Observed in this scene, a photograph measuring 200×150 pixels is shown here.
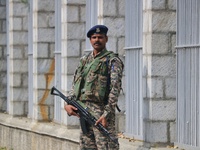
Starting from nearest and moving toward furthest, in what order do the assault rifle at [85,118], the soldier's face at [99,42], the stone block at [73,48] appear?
the assault rifle at [85,118], the soldier's face at [99,42], the stone block at [73,48]

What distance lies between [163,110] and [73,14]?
Result: 465 cm

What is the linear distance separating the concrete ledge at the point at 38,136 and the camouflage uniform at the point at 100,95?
3.72 ft

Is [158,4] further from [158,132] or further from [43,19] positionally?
[43,19]

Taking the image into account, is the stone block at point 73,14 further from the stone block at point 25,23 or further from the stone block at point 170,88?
the stone block at point 25,23

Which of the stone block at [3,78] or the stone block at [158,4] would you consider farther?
the stone block at [3,78]

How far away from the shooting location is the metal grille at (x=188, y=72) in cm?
1341

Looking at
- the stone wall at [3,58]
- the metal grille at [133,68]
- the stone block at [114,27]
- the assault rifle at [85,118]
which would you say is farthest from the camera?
the stone wall at [3,58]

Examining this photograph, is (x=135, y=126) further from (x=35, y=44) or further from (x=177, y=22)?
(x=35, y=44)

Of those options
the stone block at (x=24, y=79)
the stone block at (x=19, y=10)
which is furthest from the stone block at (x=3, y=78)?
the stone block at (x=19, y=10)

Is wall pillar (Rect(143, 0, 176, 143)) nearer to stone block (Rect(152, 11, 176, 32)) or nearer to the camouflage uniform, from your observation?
stone block (Rect(152, 11, 176, 32))

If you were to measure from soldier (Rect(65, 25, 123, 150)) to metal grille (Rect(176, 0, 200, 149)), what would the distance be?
1.10m

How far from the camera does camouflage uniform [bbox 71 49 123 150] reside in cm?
1288

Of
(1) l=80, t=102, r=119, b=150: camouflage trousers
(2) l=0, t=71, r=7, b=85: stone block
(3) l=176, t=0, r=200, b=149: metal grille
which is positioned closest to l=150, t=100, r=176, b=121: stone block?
(3) l=176, t=0, r=200, b=149: metal grille

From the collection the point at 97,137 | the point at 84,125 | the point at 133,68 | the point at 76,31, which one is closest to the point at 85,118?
the point at 84,125
